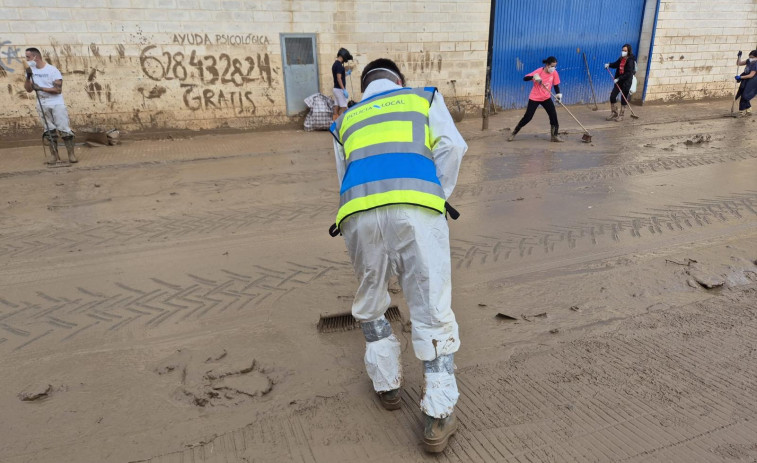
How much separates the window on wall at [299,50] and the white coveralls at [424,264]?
900cm

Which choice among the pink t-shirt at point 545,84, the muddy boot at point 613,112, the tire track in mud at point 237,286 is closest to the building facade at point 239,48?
the muddy boot at point 613,112

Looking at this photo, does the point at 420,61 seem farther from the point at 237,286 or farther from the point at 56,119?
the point at 237,286

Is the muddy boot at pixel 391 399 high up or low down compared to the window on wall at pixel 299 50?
down

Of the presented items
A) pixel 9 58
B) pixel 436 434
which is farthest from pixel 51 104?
Answer: pixel 436 434

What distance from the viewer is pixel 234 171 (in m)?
7.61

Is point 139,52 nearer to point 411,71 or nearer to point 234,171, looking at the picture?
point 234,171

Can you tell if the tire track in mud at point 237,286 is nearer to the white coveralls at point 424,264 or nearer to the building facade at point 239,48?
the white coveralls at point 424,264

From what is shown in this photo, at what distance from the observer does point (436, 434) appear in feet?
7.66

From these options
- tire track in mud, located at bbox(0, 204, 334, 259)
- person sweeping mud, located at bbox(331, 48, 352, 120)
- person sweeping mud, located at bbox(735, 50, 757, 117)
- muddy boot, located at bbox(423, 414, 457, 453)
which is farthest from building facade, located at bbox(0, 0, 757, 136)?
muddy boot, located at bbox(423, 414, 457, 453)

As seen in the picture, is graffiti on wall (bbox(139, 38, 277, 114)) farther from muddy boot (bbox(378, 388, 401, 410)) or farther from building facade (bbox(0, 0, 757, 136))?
muddy boot (bbox(378, 388, 401, 410))

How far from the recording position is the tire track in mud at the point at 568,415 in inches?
94.1

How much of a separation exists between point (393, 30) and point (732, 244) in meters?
8.59

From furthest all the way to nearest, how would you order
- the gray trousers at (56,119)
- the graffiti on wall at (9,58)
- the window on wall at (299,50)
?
the window on wall at (299,50) → the graffiti on wall at (9,58) → the gray trousers at (56,119)

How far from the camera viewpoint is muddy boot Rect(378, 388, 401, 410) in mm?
2662
